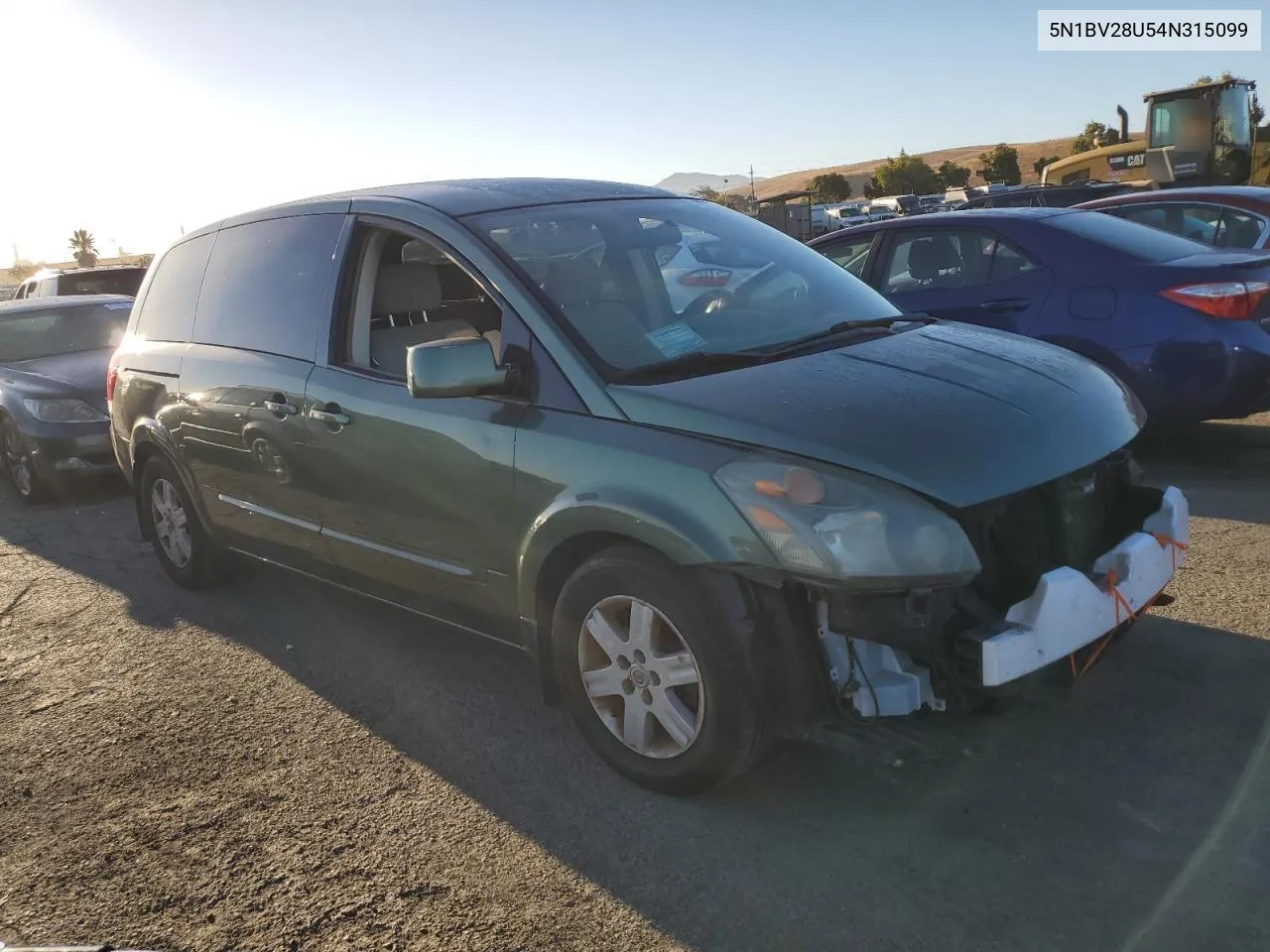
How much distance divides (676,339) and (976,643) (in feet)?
4.54

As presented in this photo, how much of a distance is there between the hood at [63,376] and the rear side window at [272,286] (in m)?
3.91

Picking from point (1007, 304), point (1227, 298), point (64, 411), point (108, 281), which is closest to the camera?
point (1227, 298)

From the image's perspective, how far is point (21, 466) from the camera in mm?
8367

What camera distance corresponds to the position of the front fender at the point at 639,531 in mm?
2812

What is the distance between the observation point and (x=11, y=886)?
308 cm

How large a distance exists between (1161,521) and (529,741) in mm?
2141

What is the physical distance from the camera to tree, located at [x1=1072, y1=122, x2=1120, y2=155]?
2250 inches

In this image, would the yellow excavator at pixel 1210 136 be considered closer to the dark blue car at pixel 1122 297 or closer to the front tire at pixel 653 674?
the dark blue car at pixel 1122 297

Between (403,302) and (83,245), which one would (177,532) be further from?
(83,245)

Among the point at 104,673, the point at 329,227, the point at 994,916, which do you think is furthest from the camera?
the point at 104,673

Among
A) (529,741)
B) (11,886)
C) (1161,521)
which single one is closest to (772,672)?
(529,741)

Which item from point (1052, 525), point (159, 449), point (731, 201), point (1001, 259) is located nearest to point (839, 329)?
point (1052, 525)

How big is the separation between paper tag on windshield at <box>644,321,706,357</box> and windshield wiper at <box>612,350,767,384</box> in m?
0.04

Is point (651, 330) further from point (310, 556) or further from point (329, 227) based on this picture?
point (310, 556)
